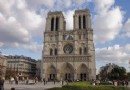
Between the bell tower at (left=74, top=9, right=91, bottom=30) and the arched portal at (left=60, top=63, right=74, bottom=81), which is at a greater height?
the bell tower at (left=74, top=9, right=91, bottom=30)

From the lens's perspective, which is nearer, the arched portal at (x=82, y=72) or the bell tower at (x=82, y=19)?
the arched portal at (x=82, y=72)

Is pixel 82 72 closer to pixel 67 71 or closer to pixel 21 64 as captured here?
Result: pixel 67 71

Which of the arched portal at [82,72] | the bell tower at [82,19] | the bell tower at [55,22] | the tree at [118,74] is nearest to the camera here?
the tree at [118,74]

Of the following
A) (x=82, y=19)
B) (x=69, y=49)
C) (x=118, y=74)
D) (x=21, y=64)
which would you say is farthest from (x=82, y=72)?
(x=21, y=64)

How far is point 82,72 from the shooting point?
9044 centimetres

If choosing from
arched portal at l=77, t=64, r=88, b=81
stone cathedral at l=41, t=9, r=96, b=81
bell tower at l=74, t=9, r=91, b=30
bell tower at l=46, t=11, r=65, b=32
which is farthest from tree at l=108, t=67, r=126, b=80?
bell tower at l=46, t=11, r=65, b=32

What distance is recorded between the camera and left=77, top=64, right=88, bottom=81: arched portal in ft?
294

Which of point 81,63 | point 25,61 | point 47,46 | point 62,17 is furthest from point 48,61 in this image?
point 25,61

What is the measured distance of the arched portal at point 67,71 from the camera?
90.9 m

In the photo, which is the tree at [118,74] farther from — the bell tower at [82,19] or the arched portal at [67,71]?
the bell tower at [82,19]

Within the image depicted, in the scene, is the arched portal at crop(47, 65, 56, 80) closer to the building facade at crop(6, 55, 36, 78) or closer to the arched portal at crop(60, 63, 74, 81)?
the arched portal at crop(60, 63, 74, 81)

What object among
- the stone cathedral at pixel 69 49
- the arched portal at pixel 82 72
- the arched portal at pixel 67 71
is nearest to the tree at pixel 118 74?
the stone cathedral at pixel 69 49

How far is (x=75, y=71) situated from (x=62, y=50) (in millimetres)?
10088

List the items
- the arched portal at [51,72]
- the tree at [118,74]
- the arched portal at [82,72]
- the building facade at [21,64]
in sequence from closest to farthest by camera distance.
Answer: the tree at [118,74] < the arched portal at [82,72] < the arched portal at [51,72] < the building facade at [21,64]
